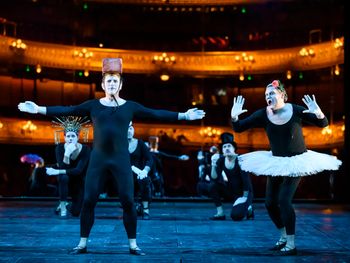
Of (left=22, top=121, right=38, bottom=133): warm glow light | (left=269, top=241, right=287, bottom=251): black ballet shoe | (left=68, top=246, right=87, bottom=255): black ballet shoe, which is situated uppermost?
(left=22, top=121, right=38, bottom=133): warm glow light

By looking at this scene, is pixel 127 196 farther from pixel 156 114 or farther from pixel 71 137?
pixel 71 137

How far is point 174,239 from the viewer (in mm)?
7375

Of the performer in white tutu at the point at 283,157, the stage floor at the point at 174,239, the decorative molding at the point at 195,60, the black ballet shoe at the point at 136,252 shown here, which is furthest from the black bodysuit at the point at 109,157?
the decorative molding at the point at 195,60

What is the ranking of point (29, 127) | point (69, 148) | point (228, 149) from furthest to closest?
point (29, 127) < point (228, 149) < point (69, 148)

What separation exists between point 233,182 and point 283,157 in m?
4.00

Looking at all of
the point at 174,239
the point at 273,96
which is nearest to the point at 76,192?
the point at 174,239

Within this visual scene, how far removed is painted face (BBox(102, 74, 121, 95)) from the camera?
6238mm

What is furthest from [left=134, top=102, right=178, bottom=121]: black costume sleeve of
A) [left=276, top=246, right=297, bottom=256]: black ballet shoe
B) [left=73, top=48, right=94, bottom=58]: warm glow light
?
[left=73, top=48, right=94, bottom=58]: warm glow light

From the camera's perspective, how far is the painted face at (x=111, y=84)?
624 cm

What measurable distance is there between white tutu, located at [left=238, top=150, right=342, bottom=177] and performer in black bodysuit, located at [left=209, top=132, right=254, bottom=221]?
3473 millimetres

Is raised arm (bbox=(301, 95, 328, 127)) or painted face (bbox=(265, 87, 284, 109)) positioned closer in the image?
raised arm (bbox=(301, 95, 328, 127))

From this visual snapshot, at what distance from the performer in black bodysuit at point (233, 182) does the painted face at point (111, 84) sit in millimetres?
4187

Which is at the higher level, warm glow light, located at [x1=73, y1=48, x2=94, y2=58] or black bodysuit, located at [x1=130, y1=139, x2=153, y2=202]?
warm glow light, located at [x1=73, y1=48, x2=94, y2=58]

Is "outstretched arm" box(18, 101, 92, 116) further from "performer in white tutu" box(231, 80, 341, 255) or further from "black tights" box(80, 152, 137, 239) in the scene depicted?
"performer in white tutu" box(231, 80, 341, 255)
